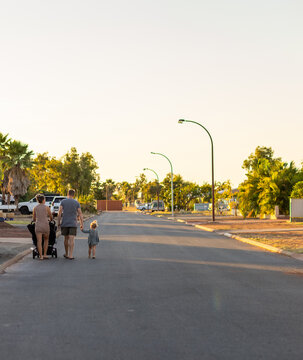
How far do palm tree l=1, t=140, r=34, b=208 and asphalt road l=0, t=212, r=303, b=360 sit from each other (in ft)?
148

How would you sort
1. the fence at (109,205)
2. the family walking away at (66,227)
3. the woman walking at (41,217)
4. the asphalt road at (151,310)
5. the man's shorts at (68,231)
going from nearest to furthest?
the asphalt road at (151,310) → the woman walking at (41,217) → the family walking away at (66,227) → the man's shorts at (68,231) → the fence at (109,205)

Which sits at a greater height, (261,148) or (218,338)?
(261,148)

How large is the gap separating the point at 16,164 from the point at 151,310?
52435mm

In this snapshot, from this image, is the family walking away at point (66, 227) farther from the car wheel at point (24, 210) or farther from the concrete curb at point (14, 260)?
the car wheel at point (24, 210)

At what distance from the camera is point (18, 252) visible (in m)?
16.1

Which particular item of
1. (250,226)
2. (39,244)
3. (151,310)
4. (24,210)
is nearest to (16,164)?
(24,210)

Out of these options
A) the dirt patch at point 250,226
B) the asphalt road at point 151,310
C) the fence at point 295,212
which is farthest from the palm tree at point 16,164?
the asphalt road at point 151,310

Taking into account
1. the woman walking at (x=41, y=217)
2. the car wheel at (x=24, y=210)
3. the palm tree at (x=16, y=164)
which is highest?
the palm tree at (x=16, y=164)

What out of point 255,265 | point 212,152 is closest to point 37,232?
point 255,265

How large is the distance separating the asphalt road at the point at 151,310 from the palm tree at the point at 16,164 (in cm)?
4502

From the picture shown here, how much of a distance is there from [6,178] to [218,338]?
56.0 metres

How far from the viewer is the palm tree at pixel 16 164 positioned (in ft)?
189

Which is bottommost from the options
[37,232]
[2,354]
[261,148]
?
[2,354]

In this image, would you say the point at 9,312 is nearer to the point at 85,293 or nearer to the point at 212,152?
the point at 85,293
